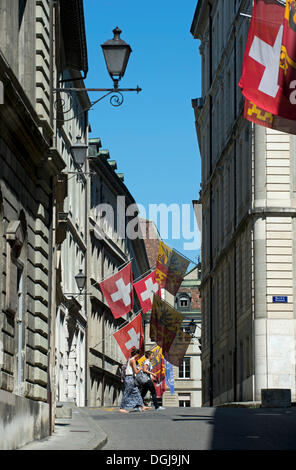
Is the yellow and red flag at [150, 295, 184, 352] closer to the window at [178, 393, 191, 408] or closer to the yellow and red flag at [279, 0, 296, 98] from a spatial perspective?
the yellow and red flag at [279, 0, 296, 98]

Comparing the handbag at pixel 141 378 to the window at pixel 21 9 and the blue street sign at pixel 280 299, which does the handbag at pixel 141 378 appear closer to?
the window at pixel 21 9

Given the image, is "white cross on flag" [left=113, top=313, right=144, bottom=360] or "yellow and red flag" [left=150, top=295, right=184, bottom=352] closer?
"yellow and red flag" [left=150, top=295, right=184, bottom=352]

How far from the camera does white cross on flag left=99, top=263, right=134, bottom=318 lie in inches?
1842

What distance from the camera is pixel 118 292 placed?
47594mm

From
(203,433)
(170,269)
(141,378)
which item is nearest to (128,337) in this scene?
(170,269)

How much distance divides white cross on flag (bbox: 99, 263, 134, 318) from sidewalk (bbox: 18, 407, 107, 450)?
71.4 ft

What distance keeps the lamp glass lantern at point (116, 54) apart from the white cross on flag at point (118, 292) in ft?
85.7

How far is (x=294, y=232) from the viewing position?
4644 centimetres

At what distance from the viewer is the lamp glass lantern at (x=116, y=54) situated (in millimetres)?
20734

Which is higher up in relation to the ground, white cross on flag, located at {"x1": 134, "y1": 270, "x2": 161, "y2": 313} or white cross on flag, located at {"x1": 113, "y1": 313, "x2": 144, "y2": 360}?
white cross on flag, located at {"x1": 134, "y1": 270, "x2": 161, "y2": 313}

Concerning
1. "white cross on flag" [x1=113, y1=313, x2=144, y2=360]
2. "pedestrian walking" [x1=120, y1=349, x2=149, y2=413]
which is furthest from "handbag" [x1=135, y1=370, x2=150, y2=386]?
"white cross on flag" [x1=113, y1=313, x2=144, y2=360]
